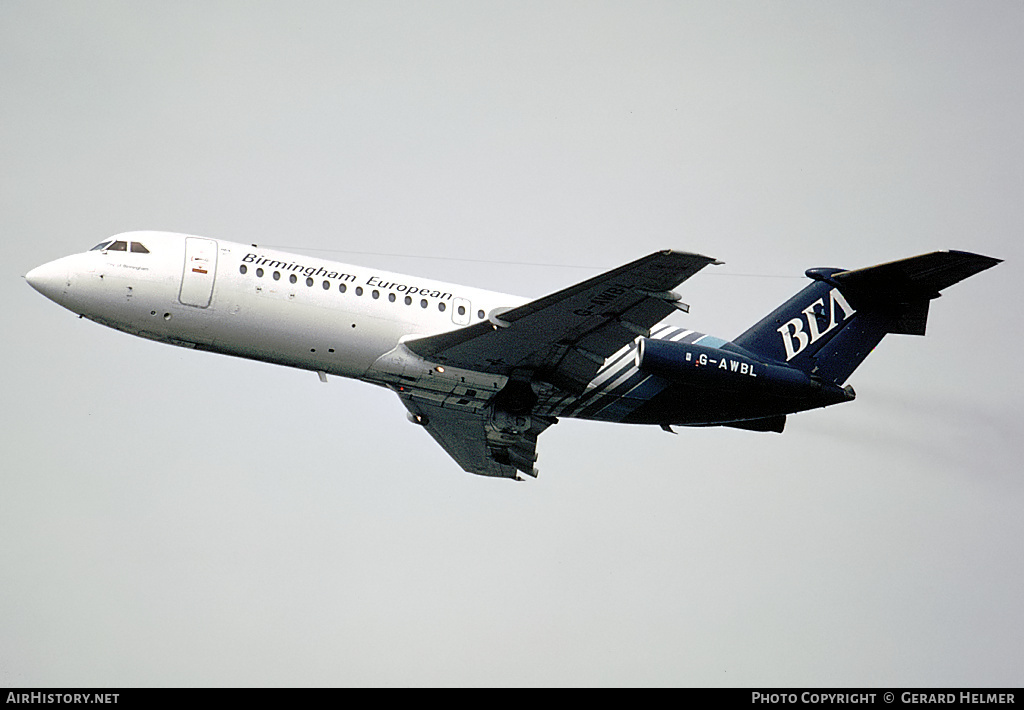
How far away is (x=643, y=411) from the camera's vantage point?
3195 centimetres

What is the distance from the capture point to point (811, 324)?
32.5 m

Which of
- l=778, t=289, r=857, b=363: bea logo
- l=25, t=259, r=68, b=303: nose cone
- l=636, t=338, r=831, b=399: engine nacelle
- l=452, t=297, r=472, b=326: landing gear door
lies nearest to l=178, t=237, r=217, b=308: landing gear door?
l=25, t=259, r=68, b=303: nose cone

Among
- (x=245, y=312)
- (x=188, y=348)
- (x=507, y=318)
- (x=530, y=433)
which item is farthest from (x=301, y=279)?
(x=530, y=433)

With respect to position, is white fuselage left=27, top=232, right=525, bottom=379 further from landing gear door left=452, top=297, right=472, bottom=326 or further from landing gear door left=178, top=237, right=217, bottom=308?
landing gear door left=452, top=297, right=472, bottom=326

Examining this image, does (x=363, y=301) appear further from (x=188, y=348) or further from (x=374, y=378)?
(x=188, y=348)

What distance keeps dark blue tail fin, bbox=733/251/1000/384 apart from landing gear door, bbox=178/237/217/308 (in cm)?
1467

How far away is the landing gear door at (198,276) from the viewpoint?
29031 millimetres

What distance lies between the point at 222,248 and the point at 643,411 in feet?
40.0

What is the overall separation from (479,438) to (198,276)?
10.3 metres

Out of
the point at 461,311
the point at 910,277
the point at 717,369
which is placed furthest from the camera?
the point at 910,277

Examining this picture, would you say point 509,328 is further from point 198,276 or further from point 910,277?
point 910,277

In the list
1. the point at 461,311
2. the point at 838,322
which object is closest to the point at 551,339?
the point at 461,311

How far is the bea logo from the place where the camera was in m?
32.3

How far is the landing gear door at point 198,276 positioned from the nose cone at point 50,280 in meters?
2.92
